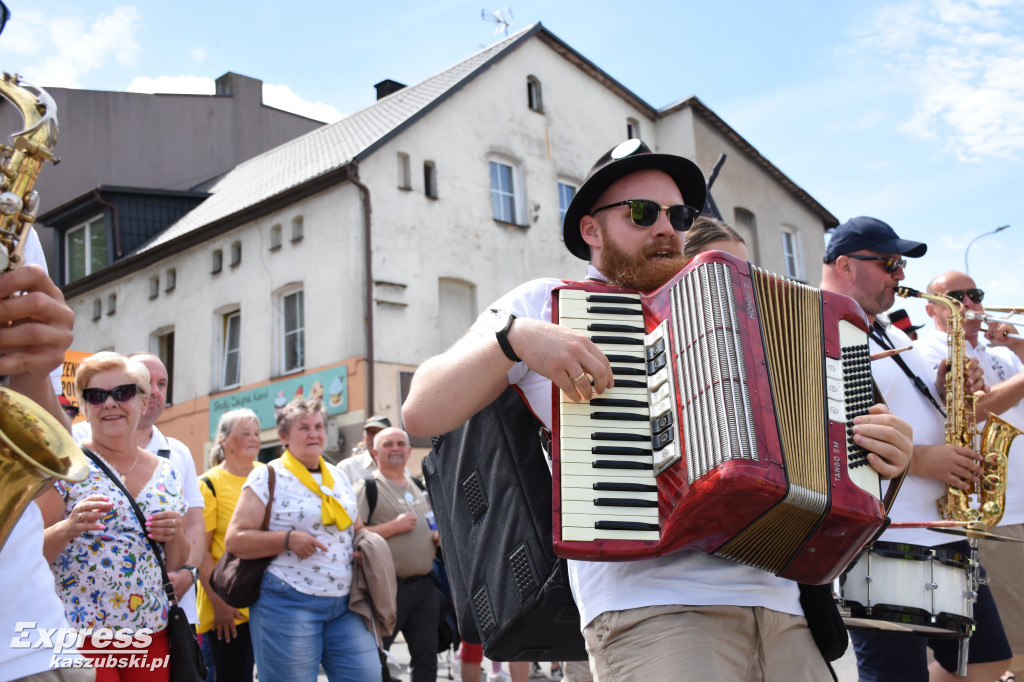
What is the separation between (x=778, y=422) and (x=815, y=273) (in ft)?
85.6

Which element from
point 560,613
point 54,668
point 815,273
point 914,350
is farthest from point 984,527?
point 815,273

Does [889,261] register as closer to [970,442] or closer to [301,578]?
[970,442]

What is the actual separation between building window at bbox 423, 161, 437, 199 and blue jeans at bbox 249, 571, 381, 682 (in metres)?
15.6

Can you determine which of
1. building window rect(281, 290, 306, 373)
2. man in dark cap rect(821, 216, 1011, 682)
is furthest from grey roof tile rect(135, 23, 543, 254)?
man in dark cap rect(821, 216, 1011, 682)

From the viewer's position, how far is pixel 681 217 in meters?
3.09

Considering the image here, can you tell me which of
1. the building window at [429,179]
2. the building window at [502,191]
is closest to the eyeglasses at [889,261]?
the building window at [429,179]

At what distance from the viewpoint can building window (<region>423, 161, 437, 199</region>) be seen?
20517 millimetres

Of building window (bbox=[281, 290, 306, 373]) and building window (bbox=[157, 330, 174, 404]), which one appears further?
building window (bbox=[157, 330, 174, 404])

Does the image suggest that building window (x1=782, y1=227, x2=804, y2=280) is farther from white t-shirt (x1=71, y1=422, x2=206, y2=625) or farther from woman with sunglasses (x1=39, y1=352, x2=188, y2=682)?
woman with sunglasses (x1=39, y1=352, x2=188, y2=682)

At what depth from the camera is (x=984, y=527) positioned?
393 cm

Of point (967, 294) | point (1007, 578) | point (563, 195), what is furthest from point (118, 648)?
point (563, 195)

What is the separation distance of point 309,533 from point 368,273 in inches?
530

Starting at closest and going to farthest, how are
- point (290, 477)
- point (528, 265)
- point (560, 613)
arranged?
point (560, 613) → point (290, 477) → point (528, 265)

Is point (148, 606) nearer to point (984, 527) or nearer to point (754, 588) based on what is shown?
point (754, 588)
